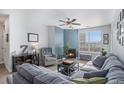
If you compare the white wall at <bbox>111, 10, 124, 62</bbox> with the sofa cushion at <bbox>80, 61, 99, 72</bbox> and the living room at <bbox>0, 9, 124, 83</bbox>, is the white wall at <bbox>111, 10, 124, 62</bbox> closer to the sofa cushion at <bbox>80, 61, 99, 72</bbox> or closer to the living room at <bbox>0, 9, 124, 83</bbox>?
the living room at <bbox>0, 9, 124, 83</bbox>

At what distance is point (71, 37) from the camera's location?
7.30 ft

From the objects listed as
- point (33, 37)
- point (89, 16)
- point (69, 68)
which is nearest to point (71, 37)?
point (89, 16)

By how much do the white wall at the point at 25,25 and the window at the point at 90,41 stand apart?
68 cm

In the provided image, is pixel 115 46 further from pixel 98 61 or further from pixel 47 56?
pixel 47 56

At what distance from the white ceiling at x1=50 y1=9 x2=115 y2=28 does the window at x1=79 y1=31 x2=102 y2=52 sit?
0.15 meters

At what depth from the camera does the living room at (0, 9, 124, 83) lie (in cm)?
189

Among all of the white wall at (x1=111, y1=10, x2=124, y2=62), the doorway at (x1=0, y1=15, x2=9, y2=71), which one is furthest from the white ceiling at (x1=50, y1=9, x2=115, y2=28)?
the doorway at (x1=0, y1=15, x2=9, y2=71)

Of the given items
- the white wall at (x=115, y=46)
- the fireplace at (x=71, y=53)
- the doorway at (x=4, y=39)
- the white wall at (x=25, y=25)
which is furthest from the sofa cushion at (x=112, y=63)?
the doorway at (x=4, y=39)

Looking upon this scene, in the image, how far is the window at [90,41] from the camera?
84.8 inches

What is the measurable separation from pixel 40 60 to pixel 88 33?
99 centimetres

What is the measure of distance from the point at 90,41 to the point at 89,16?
1.61ft

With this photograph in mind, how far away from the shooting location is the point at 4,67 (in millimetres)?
2236
